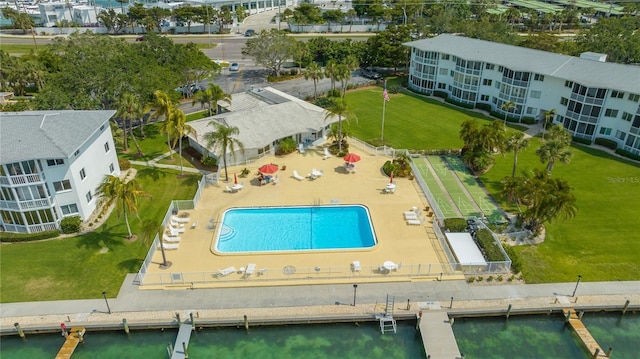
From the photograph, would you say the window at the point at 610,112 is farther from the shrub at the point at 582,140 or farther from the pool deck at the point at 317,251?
the pool deck at the point at 317,251

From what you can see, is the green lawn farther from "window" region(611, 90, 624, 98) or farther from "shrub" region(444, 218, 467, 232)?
"window" region(611, 90, 624, 98)

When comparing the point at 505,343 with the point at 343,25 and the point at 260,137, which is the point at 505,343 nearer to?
the point at 260,137

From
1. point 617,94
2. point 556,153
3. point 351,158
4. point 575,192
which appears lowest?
point 575,192

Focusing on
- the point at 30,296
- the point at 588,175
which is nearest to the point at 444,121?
the point at 588,175

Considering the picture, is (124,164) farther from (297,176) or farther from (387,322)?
(387,322)

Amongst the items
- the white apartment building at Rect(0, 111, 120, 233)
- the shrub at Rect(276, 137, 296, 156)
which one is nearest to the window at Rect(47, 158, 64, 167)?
the white apartment building at Rect(0, 111, 120, 233)

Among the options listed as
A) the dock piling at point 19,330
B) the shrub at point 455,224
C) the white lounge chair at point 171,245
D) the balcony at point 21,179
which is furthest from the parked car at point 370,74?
the dock piling at point 19,330

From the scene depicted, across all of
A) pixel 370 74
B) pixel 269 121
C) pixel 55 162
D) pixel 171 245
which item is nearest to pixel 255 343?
pixel 171 245
